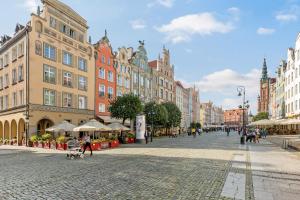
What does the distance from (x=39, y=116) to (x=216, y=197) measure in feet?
94.4

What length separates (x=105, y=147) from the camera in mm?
28547

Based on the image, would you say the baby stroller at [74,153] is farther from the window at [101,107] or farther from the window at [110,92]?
the window at [110,92]

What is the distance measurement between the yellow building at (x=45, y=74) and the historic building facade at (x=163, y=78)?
1122 inches

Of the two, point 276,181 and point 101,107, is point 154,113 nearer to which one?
point 101,107

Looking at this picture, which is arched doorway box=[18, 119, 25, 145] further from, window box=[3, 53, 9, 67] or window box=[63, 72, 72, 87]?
window box=[3, 53, 9, 67]

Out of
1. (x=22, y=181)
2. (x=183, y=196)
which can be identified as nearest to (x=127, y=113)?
(x=22, y=181)

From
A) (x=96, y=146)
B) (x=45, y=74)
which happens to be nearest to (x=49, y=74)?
(x=45, y=74)

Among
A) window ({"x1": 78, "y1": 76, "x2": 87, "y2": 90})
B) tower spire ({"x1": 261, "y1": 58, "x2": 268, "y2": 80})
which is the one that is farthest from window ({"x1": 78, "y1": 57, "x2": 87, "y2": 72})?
tower spire ({"x1": 261, "y1": 58, "x2": 268, "y2": 80})

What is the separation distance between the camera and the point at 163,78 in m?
74.4

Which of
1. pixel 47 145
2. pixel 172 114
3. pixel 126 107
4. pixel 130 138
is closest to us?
pixel 47 145

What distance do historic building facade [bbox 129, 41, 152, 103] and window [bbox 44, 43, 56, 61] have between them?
2152 cm

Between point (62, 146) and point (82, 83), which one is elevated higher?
point (82, 83)

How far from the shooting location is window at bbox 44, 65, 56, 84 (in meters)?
35.0

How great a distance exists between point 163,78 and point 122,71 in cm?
2270
